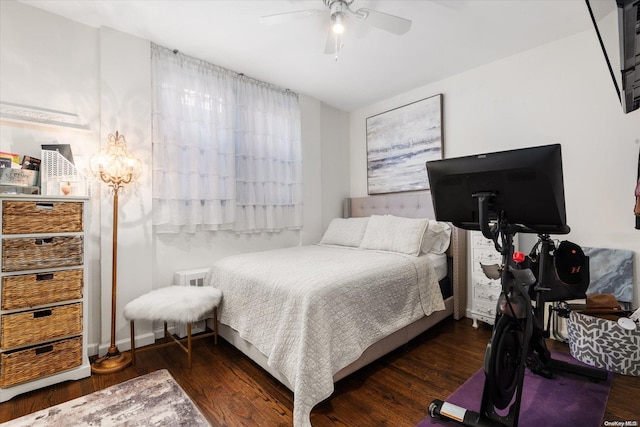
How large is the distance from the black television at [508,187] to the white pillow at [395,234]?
1121 mm

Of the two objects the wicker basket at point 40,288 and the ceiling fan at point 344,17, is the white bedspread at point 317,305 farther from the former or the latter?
the ceiling fan at point 344,17

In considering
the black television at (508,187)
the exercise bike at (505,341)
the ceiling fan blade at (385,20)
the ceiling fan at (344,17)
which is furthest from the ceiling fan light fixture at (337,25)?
the exercise bike at (505,341)

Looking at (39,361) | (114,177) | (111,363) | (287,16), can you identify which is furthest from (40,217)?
(287,16)

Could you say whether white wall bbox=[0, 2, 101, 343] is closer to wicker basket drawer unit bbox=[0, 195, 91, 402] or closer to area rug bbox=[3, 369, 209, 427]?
wicker basket drawer unit bbox=[0, 195, 91, 402]

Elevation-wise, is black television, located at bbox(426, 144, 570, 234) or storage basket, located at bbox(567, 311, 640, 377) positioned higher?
black television, located at bbox(426, 144, 570, 234)

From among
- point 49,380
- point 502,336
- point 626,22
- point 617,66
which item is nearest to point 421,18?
point 617,66

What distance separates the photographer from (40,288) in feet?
5.89

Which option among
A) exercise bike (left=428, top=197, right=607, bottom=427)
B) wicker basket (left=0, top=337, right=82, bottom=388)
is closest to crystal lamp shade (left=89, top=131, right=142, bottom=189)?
wicker basket (left=0, top=337, right=82, bottom=388)

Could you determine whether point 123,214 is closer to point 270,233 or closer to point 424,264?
point 270,233

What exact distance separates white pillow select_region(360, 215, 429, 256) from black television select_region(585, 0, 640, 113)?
153 centimetres

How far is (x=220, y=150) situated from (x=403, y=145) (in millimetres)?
2075

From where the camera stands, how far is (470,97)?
3031 millimetres

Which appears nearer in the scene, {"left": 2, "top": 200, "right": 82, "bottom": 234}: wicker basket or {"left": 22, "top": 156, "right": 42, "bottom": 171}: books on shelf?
{"left": 2, "top": 200, "right": 82, "bottom": 234}: wicker basket

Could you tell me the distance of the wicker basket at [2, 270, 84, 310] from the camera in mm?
1710
